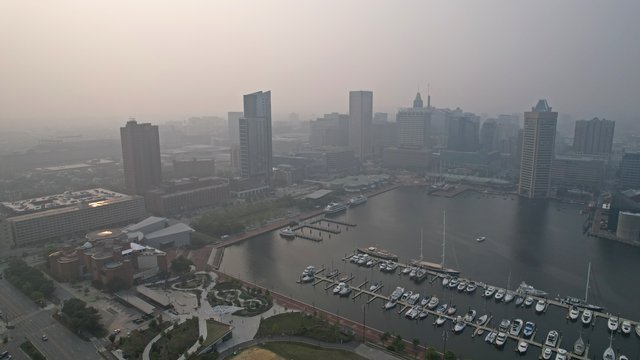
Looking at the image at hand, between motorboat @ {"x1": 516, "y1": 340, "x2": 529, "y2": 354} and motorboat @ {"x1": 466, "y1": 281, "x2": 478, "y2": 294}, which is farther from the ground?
motorboat @ {"x1": 466, "y1": 281, "x2": 478, "y2": 294}

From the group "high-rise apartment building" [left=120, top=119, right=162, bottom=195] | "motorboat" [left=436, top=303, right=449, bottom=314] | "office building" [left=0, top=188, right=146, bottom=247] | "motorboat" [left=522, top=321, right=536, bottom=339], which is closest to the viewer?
"motorboat" [left=522, top=321, right=536, bottom=339]

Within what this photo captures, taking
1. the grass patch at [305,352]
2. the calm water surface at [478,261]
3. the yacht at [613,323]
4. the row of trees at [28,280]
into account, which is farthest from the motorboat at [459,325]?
the row of trees at [28,280]

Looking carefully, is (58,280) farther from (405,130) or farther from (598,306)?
(405,130)

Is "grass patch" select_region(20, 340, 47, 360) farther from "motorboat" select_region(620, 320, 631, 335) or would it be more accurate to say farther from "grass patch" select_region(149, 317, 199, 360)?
"motorboat" select_region(620, 320, 631, 335)

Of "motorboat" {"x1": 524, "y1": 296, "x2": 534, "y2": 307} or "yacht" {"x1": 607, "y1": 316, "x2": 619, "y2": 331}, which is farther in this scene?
"motorboat" {"x1": 524, "y1": 296, "x2": 534, "y2": 307}

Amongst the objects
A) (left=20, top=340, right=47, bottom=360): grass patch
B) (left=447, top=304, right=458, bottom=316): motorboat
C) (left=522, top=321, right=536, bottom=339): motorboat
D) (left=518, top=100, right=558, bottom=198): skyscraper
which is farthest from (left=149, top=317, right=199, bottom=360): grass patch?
(left=518, top=100, right=558, bottom=198): skyscraper

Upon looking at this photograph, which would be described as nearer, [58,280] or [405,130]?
[58,280]

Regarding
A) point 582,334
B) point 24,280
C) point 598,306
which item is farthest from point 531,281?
point 24,280
